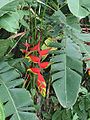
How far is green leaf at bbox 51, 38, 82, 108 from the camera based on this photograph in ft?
3.14

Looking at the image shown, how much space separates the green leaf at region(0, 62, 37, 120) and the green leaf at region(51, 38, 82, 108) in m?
0.10

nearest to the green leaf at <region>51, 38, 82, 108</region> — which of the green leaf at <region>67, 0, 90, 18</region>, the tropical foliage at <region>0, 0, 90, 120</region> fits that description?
the tropical foliage at <region>0, 0, 90, 120</region>

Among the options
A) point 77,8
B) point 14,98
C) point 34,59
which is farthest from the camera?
point 34,59

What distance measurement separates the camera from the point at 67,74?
105 cm

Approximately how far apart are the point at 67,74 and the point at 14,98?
18 cm

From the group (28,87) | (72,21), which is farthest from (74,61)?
(28,87)

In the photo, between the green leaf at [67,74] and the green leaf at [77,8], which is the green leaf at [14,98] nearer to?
the green leaf at [67,74]

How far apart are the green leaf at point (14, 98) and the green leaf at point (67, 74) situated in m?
0.10

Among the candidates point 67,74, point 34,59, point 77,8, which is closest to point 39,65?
point 34,59

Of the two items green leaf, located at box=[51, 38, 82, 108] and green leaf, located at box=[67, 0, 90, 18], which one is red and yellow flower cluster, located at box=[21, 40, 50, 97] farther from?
green leaf, located at box=[67, 0, 90, 18]

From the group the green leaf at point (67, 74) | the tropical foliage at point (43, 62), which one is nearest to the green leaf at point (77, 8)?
the tropical foliage at point (43, 62)

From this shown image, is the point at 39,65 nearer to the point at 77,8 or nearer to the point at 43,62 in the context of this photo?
the point at 43,62

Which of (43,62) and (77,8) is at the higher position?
(77,8)

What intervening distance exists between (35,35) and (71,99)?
0.37m
